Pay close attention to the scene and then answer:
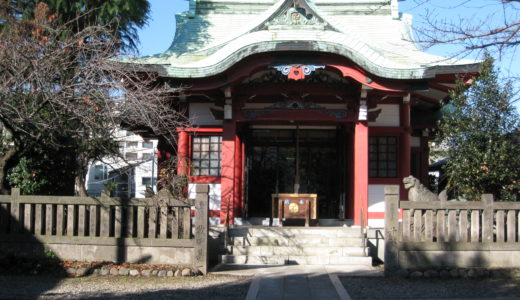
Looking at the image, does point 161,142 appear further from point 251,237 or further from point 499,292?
point 499,292

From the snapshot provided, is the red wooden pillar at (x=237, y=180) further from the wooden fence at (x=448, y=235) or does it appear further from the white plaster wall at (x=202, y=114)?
the wooden fence at (x=448, y=235)

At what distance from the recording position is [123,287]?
27.4 ft

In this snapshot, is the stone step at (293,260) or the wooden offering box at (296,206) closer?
the stone step at (293,260)

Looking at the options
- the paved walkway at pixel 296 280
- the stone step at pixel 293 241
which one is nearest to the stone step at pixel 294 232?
the stone step at pixel 293 241

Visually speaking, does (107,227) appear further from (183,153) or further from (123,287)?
(183,153)

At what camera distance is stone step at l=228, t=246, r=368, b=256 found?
36.2 feet

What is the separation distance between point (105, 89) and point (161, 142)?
6343mm

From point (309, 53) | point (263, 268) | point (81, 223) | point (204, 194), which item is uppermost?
point (309, 53)

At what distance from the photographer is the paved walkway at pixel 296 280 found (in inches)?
314

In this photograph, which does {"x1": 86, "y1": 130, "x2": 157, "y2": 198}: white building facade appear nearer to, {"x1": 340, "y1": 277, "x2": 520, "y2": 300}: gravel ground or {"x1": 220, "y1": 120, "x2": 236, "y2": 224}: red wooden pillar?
{"x1": 220, "y1": 120, "x2": 236, "y2": 224}: red wooden pillar

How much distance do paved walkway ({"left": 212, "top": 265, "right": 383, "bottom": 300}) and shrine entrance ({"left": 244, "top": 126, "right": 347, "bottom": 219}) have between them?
457 centimetres

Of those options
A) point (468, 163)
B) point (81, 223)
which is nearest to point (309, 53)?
point (468, 163)

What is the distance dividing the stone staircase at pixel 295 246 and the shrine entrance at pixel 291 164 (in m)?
2.99

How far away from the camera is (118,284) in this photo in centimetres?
858
